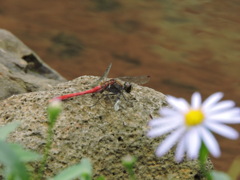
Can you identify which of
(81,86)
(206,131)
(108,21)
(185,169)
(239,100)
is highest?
(108,21)

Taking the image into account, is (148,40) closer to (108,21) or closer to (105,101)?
(108,21)

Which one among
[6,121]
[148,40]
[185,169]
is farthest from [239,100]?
[6,121]

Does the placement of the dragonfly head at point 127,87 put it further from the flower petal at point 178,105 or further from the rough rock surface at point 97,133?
the flower petal at point 178,105

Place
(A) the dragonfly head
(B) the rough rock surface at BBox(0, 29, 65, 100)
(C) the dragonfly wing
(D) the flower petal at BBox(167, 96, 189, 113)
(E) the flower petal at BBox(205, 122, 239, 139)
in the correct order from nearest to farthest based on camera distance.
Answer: (E) the flower petal at BBox(205, 122, 239, 139) → (D) the flower petal at BBox(167, 96, 189, 113) → (C) the dragonfly wing → (A) the dragonfly head → (B) the rough rock surface at BBox(0, 29, 65, 100)

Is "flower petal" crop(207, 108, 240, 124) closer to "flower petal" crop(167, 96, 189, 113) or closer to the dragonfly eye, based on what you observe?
Result: "flower petal" crop(167, 96, 189, 113)

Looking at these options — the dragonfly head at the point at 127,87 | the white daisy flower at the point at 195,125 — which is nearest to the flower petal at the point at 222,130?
the white daisy flower at the point at 195,125

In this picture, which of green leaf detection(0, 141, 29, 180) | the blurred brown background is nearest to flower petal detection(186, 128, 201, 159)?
green leaf detection(0, 141, 29, 180)
